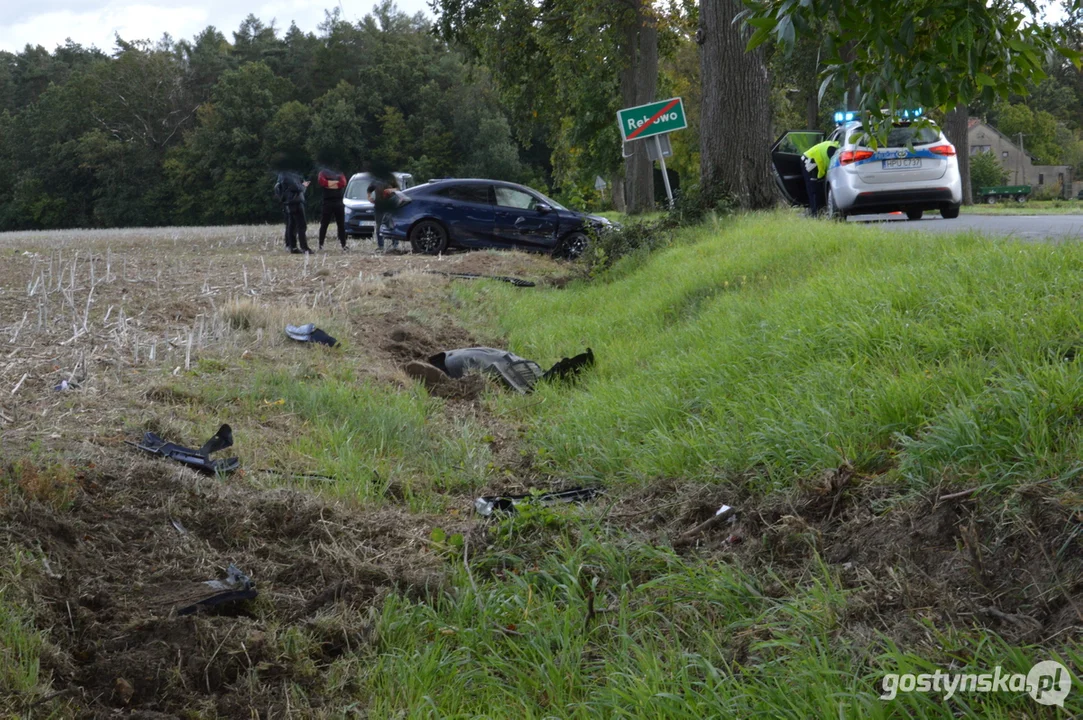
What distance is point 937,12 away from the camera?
13.6 feet

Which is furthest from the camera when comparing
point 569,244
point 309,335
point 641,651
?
point 569,244

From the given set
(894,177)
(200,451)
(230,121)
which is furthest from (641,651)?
(230,121)

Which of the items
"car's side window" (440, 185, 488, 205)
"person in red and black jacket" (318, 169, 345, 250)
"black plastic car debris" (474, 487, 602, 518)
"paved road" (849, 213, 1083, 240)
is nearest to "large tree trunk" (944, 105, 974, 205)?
"car's side window" (440, 185, 488, 205)

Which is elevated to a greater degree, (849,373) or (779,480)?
(849,373)

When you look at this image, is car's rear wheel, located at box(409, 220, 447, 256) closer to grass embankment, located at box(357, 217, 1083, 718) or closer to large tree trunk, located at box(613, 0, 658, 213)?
large tree trunk, located at box(613, 0, 658, 213)

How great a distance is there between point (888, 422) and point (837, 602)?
4.25 feet

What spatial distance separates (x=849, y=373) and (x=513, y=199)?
16189 mm

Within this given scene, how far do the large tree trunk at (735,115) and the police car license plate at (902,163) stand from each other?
5.38ft

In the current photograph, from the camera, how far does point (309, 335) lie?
341 inches

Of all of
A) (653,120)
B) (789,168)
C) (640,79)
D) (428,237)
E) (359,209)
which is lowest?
(428,237)

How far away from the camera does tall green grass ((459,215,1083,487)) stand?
12.6ft

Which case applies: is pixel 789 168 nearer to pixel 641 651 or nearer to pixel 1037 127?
pixel 641 651

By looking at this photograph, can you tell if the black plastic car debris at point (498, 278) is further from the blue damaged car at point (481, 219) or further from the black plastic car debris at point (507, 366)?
the black plastic car debris at point (507, 366)

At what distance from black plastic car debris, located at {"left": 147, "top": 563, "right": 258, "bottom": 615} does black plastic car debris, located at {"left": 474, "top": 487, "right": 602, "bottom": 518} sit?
131cm
